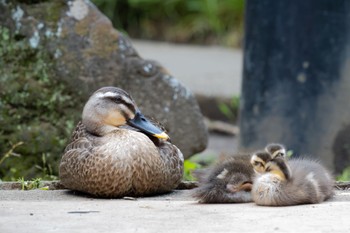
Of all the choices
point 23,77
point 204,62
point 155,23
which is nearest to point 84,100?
point 23,77

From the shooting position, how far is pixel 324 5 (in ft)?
28.0

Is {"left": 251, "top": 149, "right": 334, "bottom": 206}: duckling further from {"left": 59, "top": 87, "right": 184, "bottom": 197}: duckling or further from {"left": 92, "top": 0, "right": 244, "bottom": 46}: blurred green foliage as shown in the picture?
{"left": 92, "top": 0, "right": 244, "bottom": 46}: blurred green foliage

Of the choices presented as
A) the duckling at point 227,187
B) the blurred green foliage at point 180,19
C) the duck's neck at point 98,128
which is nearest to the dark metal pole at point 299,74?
the duck's neck at point 98,128

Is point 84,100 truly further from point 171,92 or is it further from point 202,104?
point 202,104

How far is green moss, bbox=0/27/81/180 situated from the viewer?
7.58 meters

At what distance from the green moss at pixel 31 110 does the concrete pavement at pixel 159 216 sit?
5.10ft

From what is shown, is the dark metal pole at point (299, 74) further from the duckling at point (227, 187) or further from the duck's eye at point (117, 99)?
the duckling at point (227, 187)

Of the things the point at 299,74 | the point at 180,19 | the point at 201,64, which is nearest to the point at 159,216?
the point at 299,74

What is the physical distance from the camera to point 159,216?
5.30 m

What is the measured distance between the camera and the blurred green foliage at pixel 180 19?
1565 centimetres

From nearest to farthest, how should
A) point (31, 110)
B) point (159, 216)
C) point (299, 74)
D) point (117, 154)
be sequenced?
1. point (159, 216)
2. point (117, 154)
3. point (31, 110)
4. point (299, 74)

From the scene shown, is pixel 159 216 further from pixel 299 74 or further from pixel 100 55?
pixel 299 74

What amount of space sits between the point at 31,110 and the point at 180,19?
28.8ft

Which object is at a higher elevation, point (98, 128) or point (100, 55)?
point (100, 55)
